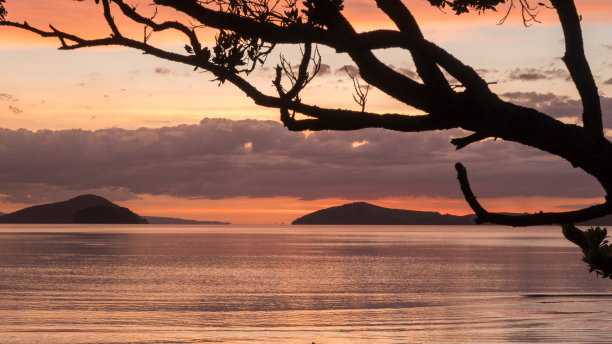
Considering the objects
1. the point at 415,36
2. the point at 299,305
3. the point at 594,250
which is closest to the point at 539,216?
the point at 594,250

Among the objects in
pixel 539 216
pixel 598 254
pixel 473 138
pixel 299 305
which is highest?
pixel 473 138

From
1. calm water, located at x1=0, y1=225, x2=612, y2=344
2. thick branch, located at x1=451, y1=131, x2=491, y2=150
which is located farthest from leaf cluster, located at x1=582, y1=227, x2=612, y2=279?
calm water, located at x1=0, y1=225, x2=612, y2=344

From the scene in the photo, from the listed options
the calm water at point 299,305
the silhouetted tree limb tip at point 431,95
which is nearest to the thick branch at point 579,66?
the silhouetted tree limb tip at point 431,95

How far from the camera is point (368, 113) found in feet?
22.4

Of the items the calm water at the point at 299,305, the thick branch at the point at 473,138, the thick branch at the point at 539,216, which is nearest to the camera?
the thick branch at the point at 539,216

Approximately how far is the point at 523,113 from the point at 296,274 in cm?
8053

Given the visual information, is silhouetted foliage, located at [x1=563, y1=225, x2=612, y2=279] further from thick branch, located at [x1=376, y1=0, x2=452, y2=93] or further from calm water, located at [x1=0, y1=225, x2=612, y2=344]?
calm water, located at [x1=0, y1=225, x2=612, y2=344]

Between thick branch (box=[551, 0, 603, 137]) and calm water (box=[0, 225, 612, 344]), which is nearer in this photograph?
thick branch (box=[551, 0, 603, 137])

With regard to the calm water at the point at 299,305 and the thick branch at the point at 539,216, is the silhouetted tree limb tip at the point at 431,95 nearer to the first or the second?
the thick branch at the point at 539,216

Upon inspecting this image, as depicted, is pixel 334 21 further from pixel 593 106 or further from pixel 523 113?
pixel 593 106

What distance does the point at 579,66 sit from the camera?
22.7ft

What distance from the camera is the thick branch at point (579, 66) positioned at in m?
6.70

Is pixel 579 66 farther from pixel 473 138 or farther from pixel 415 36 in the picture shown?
pixel 415 36

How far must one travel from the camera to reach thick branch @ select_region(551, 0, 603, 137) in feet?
22.0
